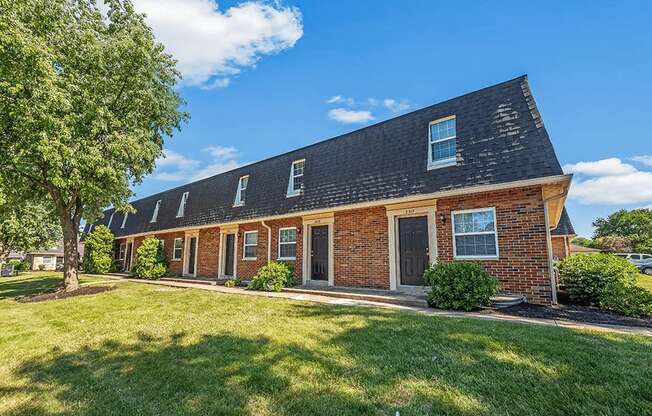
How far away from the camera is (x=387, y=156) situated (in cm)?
1059

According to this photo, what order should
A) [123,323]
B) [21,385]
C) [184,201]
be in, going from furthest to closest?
[184,201] < [123,323] < [21,385]

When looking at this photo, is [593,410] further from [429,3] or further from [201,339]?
[429,3]

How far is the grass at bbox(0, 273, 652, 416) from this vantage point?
2.78 m

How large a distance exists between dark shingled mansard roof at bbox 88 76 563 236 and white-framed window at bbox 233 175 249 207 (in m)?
0.31

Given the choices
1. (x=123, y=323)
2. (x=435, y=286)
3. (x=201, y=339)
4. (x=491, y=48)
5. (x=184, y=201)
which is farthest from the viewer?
(x=184, y=201)

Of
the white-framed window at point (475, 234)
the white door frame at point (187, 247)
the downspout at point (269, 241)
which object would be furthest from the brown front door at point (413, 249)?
the white door frame at point (187, 247)

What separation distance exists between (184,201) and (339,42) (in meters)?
14.5

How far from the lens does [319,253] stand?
12055 mm

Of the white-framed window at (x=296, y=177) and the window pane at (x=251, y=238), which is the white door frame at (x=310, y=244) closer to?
the white-framed window at (x=296, y=177)

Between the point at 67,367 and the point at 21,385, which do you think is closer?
the point at 21,385

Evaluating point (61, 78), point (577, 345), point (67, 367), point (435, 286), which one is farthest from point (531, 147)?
point (61, 78)

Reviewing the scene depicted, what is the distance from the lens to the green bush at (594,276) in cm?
704

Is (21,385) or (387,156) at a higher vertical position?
(387,156)

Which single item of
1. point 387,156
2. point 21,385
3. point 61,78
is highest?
point 61,78
